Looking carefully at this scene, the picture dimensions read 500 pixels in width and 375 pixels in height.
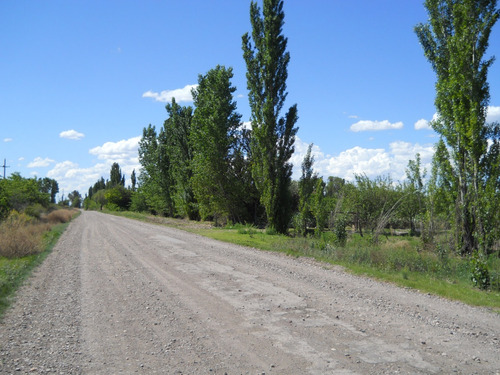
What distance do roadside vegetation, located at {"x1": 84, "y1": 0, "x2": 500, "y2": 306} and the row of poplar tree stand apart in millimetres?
62

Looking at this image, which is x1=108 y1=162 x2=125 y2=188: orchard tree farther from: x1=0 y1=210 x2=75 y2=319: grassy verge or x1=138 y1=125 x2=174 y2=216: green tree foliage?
x1=0 y1=210 x2=75 y2=319: grassy verge

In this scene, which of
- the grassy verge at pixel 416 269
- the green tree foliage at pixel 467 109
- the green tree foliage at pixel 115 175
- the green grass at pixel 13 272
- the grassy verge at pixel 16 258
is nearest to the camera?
the green grass at pixel 13 272

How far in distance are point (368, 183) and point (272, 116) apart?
964 centimetres

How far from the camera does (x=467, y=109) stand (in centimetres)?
1531

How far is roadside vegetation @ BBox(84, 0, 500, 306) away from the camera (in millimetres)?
12719

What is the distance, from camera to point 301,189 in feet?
80.6

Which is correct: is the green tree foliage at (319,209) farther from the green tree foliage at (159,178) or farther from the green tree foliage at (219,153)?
the green tree foliage at (159,178)

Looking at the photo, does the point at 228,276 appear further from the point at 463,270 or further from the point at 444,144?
the point at 444,144

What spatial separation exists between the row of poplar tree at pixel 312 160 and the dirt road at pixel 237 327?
5.69 metres

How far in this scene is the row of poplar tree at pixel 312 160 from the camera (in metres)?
15.6

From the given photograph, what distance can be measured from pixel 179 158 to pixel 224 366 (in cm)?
3998

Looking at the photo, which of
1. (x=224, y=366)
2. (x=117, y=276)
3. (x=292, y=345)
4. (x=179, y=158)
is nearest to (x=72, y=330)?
(x=224, y=366)

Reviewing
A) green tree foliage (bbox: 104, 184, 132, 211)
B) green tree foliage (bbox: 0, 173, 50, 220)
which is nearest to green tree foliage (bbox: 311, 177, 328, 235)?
green tree foliage (bbox: 0, 173, 50, 220)

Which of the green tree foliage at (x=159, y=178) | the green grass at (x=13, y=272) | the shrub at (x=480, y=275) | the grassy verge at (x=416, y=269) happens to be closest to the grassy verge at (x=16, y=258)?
the green grass at (x=13, y=272)
